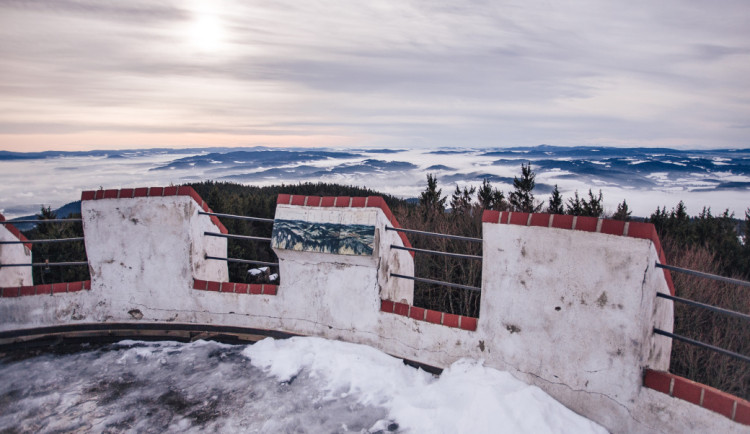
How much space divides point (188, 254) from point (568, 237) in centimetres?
317

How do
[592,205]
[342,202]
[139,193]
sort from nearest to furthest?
[342,202] → [139,193] → [592,205]

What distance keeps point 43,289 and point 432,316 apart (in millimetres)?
3615

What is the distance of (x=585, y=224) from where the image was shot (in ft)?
8.93

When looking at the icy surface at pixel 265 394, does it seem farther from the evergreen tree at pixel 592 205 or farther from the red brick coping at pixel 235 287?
the evergreen tree at pixel 592 205

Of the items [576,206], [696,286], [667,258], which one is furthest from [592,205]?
[696,286]

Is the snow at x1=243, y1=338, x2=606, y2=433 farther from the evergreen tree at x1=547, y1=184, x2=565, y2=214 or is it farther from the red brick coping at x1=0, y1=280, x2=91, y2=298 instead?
the evergreen tree at x1=547, y1=184, x2=565, y2=214

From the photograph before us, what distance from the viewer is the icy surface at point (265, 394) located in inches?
107

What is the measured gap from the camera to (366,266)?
3.60m

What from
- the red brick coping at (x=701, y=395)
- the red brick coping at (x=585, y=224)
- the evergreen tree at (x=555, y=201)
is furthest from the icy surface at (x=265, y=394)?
the evergreen tree at (x=555, y=201)

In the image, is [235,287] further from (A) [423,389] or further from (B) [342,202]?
(A) [423,389]

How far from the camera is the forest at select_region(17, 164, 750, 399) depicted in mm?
11664

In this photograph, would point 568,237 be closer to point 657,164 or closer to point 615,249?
point 615,249

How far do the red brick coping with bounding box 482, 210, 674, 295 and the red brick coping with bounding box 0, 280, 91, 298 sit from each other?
376 cm

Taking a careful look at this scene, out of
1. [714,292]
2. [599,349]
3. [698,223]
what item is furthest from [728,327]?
[698,223]
